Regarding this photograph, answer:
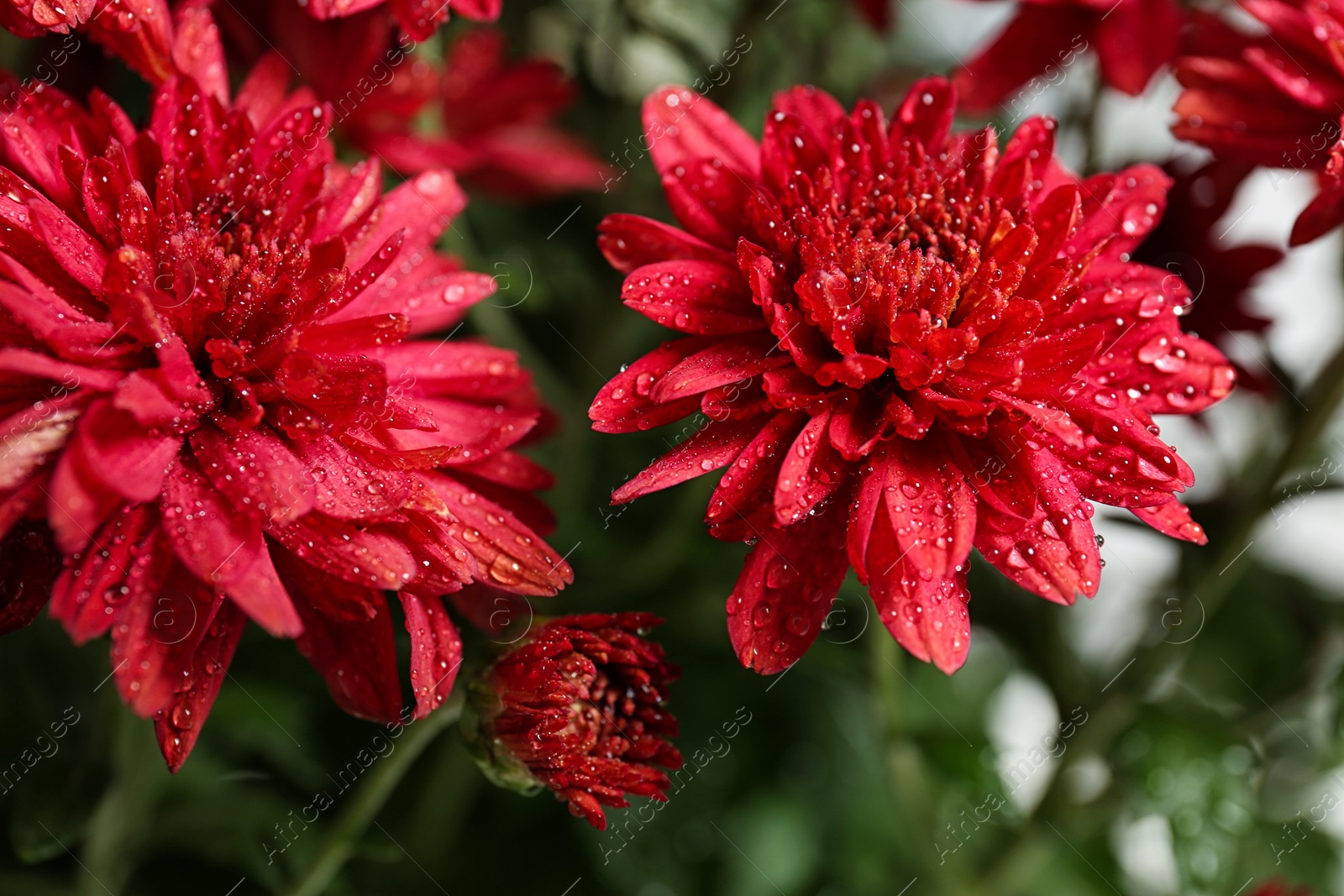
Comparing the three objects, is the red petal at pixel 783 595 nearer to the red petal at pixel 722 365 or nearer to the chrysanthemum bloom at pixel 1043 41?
the red petal at pixel 722 365

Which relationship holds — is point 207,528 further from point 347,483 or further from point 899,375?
point 899,375

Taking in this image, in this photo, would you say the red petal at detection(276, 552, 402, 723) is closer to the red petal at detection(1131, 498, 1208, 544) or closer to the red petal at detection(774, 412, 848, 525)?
the red petal at detection(774, 412, 848, 525)

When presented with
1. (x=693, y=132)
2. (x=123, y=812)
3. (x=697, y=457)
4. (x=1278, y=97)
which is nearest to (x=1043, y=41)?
(x=1278, y=97)

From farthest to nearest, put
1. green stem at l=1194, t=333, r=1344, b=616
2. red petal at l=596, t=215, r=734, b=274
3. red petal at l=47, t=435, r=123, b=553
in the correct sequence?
1. green stem at l=1194, t=333, r=1344, b=616
2. red petal at l=596, t=215, r=734, b=274
3. red petal at l=47, t=435, r=123, b=553

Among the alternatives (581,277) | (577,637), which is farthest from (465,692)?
(581,277)

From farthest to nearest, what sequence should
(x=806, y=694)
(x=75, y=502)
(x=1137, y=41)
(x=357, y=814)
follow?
(x=806, y=694), (x=1137, y=41), (x=357, y=814), (x=75, y=502)

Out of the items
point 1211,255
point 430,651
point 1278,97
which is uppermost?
point 430,651

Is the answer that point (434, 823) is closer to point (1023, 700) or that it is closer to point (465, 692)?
point (465, 692)

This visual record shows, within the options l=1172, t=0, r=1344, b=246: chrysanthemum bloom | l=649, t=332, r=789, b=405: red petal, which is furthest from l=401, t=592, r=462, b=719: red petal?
l=1172, t=0, r=1344, b=246: chrysanthemum bloom
